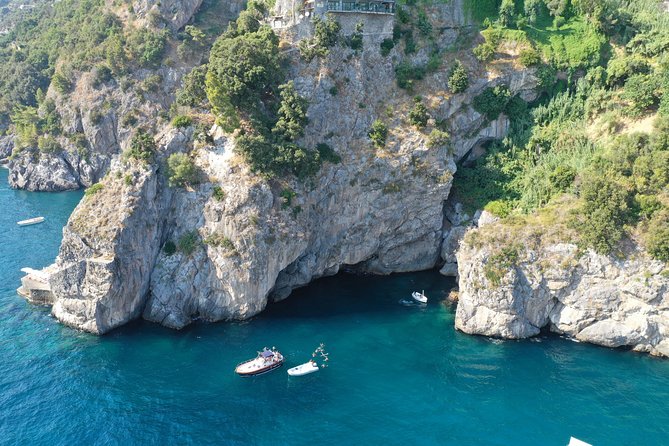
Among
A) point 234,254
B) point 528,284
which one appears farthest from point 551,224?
point 234,254

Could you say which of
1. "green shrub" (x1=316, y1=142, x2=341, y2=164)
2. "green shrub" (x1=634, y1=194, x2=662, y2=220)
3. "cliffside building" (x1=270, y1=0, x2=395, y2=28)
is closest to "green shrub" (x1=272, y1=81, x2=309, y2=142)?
"green shrub" (x1=316, y1=142, x2=341, y2=164)

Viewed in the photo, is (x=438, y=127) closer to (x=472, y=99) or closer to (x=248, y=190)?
(x=472, y=99)

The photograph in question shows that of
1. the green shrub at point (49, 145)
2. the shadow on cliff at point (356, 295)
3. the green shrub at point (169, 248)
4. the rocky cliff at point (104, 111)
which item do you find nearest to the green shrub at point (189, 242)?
the green shrub at point (169, 248)

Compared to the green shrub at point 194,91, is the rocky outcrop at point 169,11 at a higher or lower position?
higher

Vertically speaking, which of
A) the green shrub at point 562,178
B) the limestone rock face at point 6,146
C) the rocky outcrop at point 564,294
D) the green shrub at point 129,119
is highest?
the green shrub at point 129,119

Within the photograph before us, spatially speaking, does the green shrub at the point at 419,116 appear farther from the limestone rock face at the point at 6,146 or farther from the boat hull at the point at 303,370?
the limestone rock face at the point at 6,146
